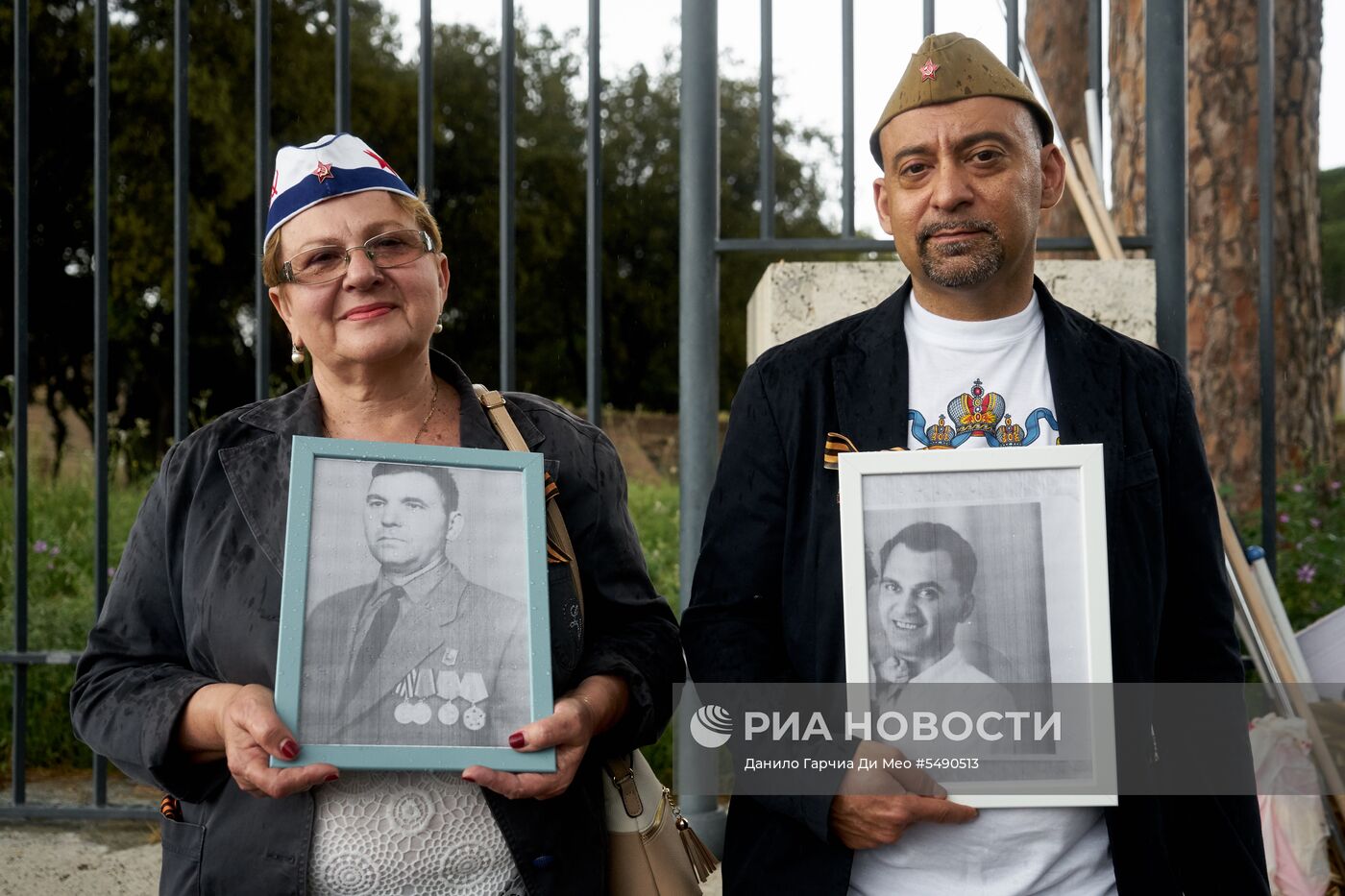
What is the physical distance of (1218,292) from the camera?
6.47 meters

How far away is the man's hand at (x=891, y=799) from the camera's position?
1769 millimetres

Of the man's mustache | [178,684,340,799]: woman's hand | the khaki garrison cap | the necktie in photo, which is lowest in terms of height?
[178,684,340,799]: woman's hand

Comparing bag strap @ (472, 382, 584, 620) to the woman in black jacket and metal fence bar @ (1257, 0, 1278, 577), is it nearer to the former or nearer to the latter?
the woman in black jacket

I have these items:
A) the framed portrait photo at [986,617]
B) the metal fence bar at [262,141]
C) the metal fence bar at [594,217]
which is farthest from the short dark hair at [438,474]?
the metal fence bar at [262,141]

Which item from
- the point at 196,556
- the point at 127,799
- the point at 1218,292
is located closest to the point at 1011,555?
the point at 196,556

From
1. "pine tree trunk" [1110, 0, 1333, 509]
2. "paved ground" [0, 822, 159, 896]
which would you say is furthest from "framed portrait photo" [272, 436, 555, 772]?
"pine tree trunk" [1110, 0, 1333, 509]

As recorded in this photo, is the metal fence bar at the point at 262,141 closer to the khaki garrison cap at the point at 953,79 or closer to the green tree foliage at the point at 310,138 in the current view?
the khaki garrison cap at the point at 953,79

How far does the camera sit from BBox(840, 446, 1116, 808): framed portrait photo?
1772mm

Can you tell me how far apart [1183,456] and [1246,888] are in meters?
0.66

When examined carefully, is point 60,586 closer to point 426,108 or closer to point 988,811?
point 426,108

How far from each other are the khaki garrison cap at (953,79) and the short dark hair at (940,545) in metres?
0.66

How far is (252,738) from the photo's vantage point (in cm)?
180

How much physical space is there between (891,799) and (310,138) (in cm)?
1308

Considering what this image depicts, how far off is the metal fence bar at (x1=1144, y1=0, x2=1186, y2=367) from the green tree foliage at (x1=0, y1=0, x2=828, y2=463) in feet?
23.0
